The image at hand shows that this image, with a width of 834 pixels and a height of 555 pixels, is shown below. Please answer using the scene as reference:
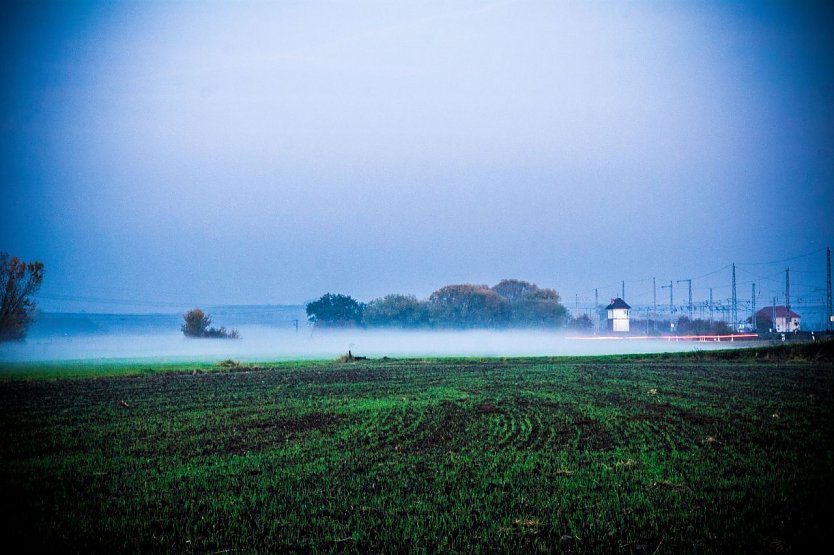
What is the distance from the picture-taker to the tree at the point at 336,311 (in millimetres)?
140125

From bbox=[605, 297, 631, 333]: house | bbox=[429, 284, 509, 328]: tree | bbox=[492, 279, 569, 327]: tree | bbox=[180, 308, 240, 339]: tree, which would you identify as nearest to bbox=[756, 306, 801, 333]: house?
bbox=[605, 297, 631, 333]: house

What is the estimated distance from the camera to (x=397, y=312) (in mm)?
126875

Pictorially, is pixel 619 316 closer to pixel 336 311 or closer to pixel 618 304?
pixel 618 304

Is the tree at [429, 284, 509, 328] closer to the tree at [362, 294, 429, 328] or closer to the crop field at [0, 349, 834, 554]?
the tree at [362, 294, 429, 328]

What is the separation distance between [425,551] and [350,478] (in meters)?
3.55

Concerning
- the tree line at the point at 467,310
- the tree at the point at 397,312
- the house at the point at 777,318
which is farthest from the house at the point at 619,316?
the house at the point at 777,318

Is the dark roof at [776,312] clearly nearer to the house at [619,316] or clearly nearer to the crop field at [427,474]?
the house at [619,316]

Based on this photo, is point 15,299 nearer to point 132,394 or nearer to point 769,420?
point 132,394

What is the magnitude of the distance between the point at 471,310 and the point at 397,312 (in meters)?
16.4

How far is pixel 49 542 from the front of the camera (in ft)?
23.6

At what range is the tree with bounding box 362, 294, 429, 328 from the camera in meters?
125

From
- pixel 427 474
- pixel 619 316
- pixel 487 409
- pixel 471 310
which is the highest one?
pixel 471 310

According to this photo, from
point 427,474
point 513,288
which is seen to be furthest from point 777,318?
point 427,474

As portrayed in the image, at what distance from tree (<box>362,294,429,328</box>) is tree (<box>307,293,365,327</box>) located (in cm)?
899
